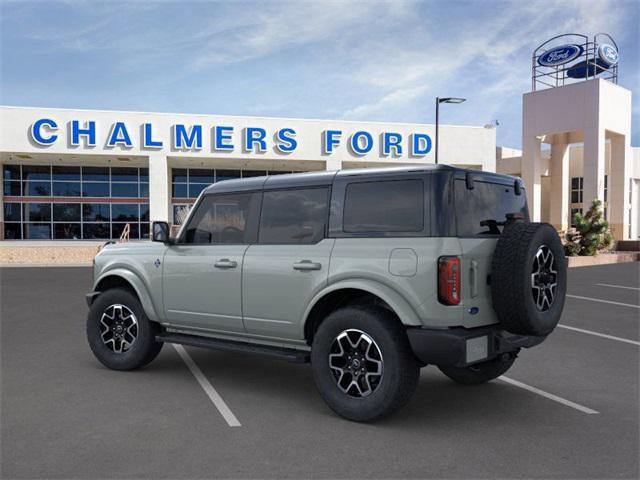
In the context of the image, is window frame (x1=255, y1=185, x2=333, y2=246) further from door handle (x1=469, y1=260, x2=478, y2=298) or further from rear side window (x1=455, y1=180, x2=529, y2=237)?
door handle (x1=469, y1=260, x2=478, y2=298)

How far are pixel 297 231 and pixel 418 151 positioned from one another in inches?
1174

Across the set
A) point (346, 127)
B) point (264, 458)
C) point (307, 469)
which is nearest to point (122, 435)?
point (264, 458)

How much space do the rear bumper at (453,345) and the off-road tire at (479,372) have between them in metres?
1.18

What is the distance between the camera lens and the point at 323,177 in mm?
5125

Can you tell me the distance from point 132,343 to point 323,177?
2845 millimetres

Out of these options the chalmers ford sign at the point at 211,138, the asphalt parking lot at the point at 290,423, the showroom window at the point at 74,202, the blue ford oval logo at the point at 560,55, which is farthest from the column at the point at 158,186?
the asphalt parking lot at the point at 290,423

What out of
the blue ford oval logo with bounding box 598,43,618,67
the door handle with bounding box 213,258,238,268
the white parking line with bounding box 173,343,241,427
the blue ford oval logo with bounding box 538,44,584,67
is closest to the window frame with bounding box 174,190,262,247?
the door handle with bounding box 213,258,238,268

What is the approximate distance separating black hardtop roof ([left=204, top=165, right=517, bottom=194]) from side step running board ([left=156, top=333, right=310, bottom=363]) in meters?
1.47

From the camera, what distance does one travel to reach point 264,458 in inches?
152

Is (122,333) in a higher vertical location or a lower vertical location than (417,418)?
higher

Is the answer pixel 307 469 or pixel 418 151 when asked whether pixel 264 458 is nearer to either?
pixel 307 469

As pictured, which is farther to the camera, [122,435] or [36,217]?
[36,217]

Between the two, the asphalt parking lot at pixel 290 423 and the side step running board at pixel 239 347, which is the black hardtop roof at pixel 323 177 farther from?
the asphalt parking lot at pixel 290 423

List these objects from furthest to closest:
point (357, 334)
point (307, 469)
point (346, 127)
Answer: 1. point (346, 127)
2. point (357, 334)
3. point (307, 469)
